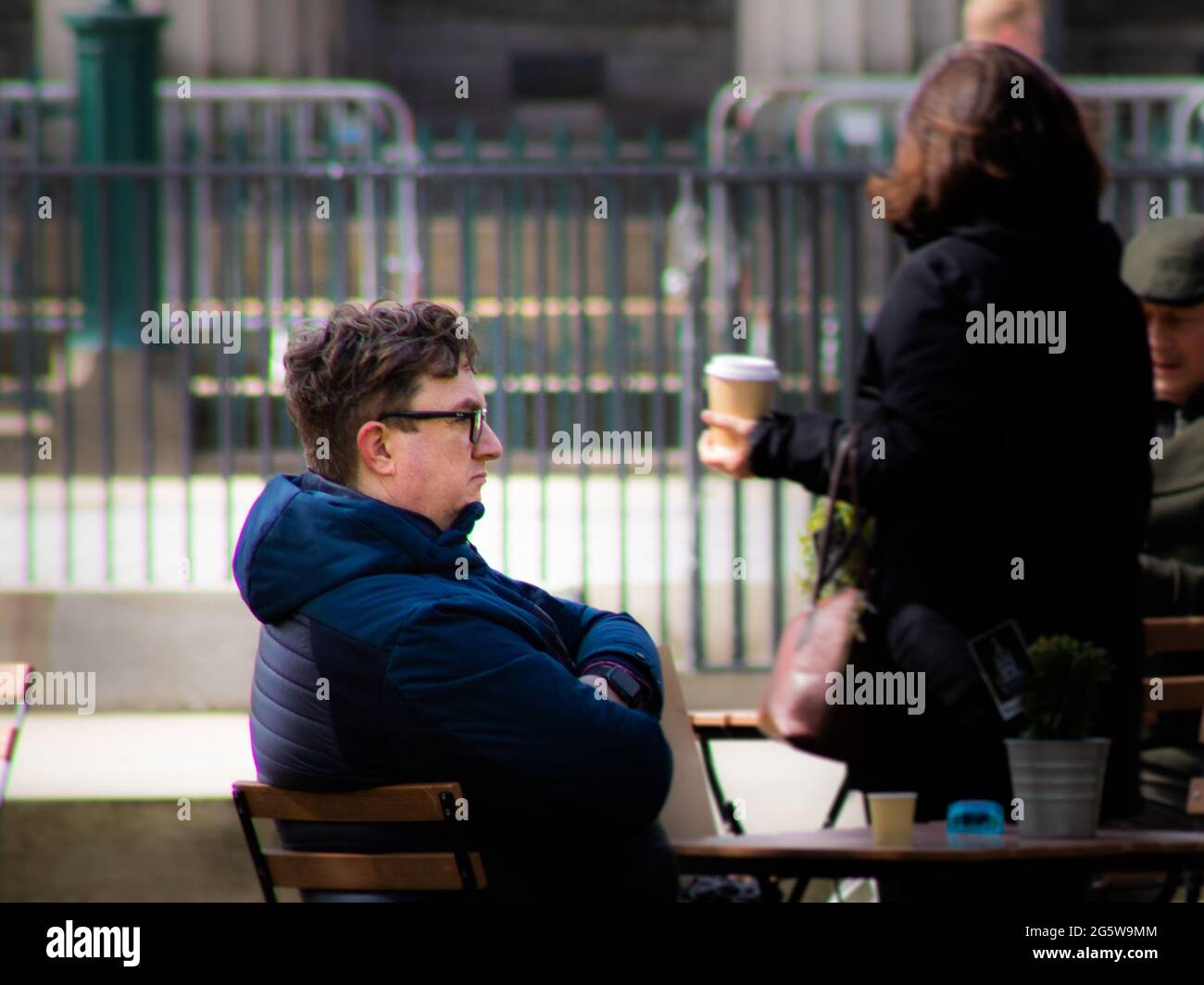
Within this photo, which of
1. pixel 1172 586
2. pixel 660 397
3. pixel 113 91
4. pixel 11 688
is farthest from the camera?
pixel 113 91

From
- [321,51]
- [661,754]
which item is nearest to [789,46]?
[321,51]

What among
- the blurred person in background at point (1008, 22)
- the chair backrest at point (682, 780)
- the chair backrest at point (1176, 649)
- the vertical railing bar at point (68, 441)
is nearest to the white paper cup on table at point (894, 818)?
the chair backrest at point (682, 780)

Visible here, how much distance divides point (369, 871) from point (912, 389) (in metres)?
1.30

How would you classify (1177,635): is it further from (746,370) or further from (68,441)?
(68,441)

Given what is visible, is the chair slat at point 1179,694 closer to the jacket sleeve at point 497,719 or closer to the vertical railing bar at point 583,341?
the jacket sleeve at point 497,719

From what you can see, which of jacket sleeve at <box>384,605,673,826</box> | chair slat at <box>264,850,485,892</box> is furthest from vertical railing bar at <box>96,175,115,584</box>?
jacket sleeve at <box>384,605,673,826</box>

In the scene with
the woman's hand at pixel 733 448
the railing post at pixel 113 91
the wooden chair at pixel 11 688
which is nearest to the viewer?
the woman's hand at pixel 733 448

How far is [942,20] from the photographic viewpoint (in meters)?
12.0

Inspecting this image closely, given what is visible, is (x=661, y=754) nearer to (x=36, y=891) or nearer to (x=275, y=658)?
(x=275, y=658)

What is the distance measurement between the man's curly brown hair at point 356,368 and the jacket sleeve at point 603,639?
442 millimetres

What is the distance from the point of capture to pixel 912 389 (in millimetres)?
3912

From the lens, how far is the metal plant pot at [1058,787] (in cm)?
366

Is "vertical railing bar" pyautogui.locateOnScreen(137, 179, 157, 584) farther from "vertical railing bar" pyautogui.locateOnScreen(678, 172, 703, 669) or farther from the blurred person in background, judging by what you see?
the blurred person in background

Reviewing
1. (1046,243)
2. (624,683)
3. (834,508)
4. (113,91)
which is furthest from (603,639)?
(113,91)
